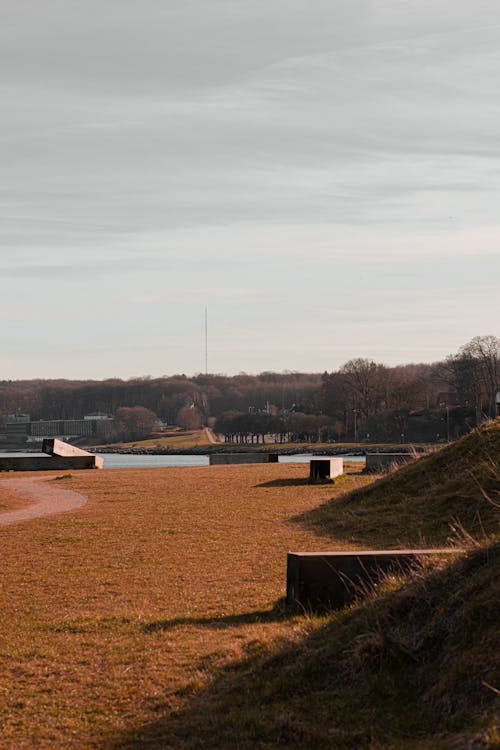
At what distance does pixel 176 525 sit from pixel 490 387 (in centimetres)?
9111

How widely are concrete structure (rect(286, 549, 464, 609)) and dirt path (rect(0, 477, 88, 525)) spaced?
10.3m

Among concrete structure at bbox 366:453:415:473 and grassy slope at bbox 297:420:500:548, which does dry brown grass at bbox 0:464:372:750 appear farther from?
concrete structure at bbox 366:453:415:473

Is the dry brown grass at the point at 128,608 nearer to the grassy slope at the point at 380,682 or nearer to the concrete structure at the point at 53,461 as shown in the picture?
the grassy slope at the point at 380,682

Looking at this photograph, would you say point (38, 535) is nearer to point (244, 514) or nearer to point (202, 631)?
point (244, 514)

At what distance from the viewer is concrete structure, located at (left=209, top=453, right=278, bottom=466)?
3928 cm

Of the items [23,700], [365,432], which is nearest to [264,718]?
[23,700]

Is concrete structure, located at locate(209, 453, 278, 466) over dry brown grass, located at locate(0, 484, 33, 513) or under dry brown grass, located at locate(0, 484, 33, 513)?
over

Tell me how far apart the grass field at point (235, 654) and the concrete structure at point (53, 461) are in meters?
22.7

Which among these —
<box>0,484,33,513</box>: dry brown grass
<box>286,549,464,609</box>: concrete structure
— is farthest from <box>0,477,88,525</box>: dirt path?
<box>286,549,464,609</box>: concrete structure

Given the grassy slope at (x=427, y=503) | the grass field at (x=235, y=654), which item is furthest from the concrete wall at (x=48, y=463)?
the grass field at (x=235, y=654)

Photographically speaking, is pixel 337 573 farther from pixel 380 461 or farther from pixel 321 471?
pixel 380 461

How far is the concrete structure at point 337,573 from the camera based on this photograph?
8766 mm

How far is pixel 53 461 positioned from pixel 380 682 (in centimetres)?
3196

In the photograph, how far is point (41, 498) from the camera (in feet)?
76.7
